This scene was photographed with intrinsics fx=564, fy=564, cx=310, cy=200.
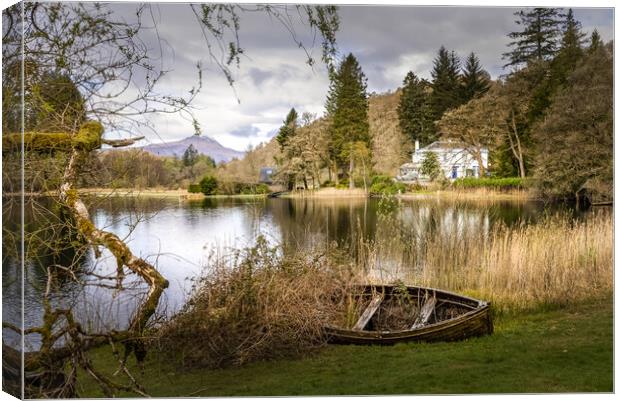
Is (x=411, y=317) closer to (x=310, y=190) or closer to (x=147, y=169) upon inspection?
(x=310, y=190)

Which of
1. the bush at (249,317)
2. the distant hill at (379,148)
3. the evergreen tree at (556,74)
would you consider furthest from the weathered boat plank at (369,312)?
the evergreen tree at (556,74)

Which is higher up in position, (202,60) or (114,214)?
(202,60)

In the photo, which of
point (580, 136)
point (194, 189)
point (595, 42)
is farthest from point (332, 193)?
point (595, 42)

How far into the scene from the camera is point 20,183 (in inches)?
136

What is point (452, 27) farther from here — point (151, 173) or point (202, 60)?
point (151, 173)

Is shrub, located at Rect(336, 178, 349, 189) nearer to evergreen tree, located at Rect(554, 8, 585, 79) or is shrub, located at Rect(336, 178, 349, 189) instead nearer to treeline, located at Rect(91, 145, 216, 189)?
treeline, located at Rect(91, 145, 216, 189)

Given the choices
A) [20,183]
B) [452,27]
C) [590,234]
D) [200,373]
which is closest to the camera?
[20,183]

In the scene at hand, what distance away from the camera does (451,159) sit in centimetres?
559

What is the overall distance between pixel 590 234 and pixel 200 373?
396cm

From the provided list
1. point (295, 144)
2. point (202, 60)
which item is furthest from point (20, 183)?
point (295, 144)

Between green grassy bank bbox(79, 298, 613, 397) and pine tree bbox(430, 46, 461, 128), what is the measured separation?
2.24 metres

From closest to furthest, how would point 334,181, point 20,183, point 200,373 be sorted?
point 20,183, point 200,373, point 334,181

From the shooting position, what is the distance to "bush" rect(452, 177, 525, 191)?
18.5 ft

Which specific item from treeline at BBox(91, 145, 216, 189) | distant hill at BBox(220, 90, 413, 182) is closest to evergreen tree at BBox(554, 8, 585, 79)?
distant hill at BBox(220, 90, 413, 182)
